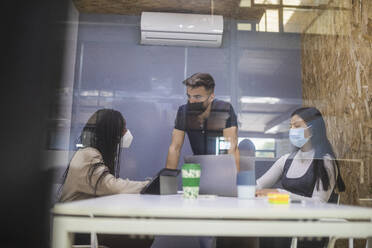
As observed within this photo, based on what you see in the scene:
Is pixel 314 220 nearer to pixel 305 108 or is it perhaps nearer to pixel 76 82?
pixel 305 108

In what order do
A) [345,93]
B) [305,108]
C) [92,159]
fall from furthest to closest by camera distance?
[305,108] < [345,93] < [92,159]

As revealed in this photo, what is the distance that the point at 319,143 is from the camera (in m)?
2.85

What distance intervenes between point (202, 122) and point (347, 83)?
4.70 feet

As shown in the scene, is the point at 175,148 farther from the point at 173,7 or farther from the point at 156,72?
the point at 173,7

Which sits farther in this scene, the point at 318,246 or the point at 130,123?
the point at 130,123

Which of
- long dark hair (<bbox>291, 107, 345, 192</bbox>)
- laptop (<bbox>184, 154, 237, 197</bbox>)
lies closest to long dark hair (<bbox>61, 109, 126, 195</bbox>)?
laptop (<bbox>184, 154, 237, 197</bbox>)

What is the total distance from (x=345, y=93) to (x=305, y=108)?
1.81ft

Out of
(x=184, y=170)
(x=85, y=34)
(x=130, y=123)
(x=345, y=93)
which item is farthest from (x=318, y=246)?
(x=85, y=34)

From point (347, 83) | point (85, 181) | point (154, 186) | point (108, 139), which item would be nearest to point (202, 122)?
point (347, 83)

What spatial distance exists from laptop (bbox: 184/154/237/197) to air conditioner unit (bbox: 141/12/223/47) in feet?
8.09

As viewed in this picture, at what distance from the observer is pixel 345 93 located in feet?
10.1

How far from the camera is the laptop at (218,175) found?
1508 mm

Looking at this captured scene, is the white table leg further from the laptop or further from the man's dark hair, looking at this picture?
the man's dark hair

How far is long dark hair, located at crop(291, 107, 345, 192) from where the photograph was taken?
249 centimetres
